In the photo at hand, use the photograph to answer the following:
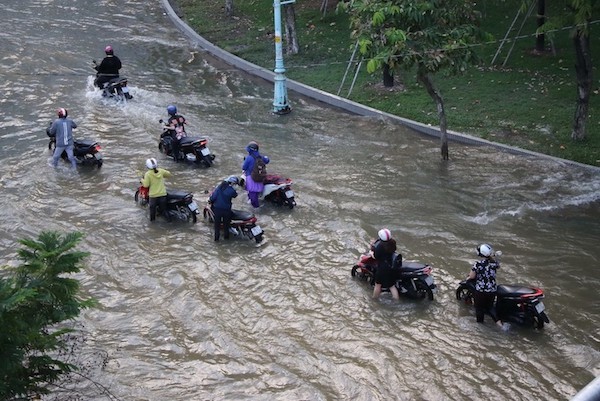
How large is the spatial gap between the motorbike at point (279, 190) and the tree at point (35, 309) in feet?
27.1

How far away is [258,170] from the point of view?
1444cm

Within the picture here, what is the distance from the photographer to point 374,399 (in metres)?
8.80

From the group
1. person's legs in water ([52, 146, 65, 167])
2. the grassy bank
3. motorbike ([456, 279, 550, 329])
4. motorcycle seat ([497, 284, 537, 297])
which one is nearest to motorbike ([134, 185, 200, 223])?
person's legs in water ([52, 146, 65, 167])

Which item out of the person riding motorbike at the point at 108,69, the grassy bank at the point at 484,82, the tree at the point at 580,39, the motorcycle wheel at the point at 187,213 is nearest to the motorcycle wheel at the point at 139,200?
the motorcycle wheel at the point at 187,213

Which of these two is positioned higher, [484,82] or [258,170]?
[484,82]

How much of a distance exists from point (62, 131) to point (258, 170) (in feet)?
16.7

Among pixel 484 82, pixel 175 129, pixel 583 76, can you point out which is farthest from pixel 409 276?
pixel 484 82

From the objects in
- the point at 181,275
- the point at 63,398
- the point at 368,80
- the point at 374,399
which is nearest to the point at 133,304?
the point at 181,275

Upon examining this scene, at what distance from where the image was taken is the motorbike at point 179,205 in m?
13.9

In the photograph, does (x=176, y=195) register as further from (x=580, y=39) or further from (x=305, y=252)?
(x=580, y=39)

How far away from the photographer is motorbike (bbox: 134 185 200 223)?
1388cm

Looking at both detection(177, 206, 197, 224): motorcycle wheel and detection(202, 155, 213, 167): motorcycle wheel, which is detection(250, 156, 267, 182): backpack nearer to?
detection(177, 206, 197, 224): motorcycle wheel

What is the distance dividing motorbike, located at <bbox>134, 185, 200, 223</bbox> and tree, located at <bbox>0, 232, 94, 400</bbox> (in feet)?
24.5

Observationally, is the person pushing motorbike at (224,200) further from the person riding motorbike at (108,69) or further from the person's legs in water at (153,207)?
the person riding motorbike at (108,69)
